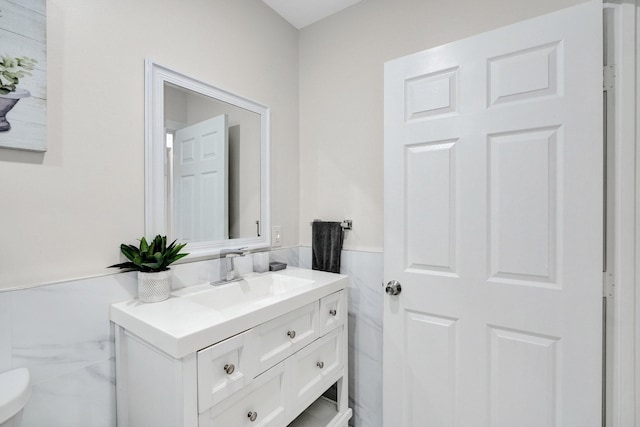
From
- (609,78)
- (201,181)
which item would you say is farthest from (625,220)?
(201,181)

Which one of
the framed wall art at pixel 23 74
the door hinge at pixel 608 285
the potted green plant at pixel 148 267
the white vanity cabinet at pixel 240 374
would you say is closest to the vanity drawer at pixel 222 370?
the white vanity cabinet at pixel 240 374

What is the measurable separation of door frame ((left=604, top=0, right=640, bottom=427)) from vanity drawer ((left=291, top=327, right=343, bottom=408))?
104 cm

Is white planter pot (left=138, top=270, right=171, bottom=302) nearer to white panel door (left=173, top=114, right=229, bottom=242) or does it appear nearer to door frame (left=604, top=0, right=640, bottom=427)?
white panel door (left=173, top=114, right=229, bottom=242)

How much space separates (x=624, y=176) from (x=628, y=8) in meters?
0.58

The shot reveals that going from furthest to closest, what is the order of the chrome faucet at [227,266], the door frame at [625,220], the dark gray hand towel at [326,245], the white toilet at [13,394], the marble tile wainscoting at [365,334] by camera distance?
the dark gray hand towel at [326,245] → the marble tile wainscoting at [365,334] → the chrome faucet at [227,266] → the door frame at [625,220] → the white toilet at [13,394]

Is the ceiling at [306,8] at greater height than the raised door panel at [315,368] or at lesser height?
greater

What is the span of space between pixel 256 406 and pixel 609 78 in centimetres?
172

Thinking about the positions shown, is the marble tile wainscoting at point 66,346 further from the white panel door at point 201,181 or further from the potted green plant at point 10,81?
the potted green plant at point 10,81

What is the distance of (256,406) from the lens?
1065 millimetres

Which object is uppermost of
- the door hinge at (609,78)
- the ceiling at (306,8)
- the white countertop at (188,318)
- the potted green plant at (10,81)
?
the ceiling at (306,8)

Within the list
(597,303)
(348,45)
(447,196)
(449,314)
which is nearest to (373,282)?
(449,314)

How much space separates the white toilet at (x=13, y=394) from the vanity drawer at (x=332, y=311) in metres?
0.99

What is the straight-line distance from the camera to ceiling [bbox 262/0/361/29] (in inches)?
69.2

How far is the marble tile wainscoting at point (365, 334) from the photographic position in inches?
→ 65.6
